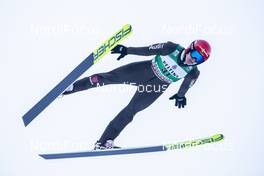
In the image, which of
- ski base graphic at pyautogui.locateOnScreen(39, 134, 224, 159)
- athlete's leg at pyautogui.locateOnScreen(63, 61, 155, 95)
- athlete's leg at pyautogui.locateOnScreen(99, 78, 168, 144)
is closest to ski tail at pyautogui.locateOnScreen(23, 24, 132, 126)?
athlete's leg at pyautogui.locateOnScreen(63, 61, 155, 95)

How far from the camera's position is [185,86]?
3320 mm

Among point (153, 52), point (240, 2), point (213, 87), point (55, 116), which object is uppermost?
point (240, 2)

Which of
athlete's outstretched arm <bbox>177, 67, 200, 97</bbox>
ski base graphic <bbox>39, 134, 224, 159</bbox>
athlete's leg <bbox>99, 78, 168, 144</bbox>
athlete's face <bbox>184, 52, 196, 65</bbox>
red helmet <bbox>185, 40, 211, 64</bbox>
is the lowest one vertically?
ski base graphic <bbox>39, 134, 224, 159</bbox>

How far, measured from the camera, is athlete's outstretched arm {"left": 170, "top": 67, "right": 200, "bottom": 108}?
3.29 m

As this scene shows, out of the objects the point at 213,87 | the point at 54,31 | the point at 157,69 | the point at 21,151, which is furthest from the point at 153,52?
the point at 21,151

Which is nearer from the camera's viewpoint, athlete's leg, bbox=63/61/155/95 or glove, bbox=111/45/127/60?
glove, bbox=111/45/127/60

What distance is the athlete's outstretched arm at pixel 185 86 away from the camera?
3.29 metres

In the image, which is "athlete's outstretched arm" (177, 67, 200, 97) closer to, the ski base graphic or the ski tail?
the ski base graphic

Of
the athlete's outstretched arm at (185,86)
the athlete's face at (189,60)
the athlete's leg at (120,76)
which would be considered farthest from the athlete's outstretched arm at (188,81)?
the athlete's leg at (120,76)

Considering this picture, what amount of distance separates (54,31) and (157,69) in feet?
3.85

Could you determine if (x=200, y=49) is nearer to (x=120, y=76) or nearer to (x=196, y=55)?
(x=196, y=55)

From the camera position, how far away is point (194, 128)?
3.66 meters

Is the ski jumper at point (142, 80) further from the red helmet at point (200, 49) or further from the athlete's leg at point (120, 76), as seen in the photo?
the red helmet at point (200, 49)

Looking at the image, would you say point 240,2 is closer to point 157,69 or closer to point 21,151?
point 157,69
